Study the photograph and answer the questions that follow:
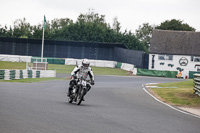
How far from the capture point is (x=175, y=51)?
272ft

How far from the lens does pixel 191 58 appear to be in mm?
82312

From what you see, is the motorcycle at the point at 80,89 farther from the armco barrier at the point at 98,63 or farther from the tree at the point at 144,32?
the tree at the point at 144,32

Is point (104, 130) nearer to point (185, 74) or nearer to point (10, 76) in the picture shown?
point (10, 76)

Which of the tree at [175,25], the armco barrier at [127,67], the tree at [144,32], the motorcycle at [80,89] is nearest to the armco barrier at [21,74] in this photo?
the armco barrier at [127,67]

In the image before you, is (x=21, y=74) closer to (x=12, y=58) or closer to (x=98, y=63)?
(x=98, y=63)

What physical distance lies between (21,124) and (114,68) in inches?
2459

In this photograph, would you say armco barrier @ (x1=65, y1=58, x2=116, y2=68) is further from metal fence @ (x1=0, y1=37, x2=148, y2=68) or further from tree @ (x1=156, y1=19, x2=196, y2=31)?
tree @ (x1=156, y1=19, x2=196, y2=31)

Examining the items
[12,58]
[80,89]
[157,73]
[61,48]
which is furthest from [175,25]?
[80,89]

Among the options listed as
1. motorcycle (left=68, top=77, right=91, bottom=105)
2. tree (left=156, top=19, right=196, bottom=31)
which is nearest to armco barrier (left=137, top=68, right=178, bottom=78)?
motorcycle (left=68, top=77, right=91, bottom=105)

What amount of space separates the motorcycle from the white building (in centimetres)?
6152

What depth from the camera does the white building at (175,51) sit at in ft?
265

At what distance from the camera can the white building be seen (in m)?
80.9

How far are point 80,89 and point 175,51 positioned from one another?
6684cm

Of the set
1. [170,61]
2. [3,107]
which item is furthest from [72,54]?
[3,107]
